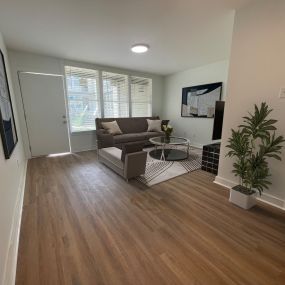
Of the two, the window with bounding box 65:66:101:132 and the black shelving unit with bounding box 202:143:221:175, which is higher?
the window with bounding box 65:66:101:132

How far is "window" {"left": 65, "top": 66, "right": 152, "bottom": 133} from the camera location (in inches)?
172

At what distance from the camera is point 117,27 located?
2504 mm

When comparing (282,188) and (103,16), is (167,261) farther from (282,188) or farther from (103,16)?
(103,16)

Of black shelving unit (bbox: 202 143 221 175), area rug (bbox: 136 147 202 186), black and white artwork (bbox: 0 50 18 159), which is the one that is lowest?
area rug (bbox: 136 147 202 186)

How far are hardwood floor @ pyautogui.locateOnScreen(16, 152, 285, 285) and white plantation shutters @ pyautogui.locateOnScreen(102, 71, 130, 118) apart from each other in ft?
9.99

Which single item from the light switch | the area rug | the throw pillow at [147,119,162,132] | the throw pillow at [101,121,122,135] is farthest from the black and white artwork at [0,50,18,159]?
the throw pillow at [147,119,162,132]

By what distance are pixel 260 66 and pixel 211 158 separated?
1673 mm

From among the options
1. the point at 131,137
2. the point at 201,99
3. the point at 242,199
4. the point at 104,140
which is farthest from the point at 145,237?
the point at 201,99

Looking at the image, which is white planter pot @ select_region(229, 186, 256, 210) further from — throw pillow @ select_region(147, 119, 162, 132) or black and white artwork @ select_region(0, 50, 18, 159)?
throw pillow @ select_region(147, 119, 162, 132)

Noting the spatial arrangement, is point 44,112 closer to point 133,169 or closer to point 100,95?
point 100,95

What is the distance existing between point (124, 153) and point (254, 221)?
1893mm

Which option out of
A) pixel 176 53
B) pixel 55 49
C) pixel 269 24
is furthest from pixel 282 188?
pixel 55 49

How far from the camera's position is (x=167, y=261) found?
4.40ft

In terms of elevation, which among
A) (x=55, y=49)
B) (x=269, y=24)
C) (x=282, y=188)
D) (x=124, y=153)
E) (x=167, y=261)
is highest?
(x=55, y=49)
